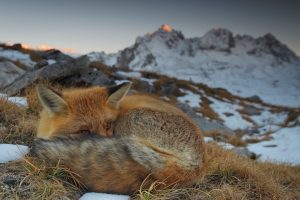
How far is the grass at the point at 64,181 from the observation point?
312 centimetres

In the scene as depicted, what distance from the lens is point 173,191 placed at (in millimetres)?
3334

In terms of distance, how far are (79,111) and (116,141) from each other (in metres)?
0.86

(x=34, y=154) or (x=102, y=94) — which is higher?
(x=102, y=94)

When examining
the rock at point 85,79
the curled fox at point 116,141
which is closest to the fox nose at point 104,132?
the curled fox at point 116,141

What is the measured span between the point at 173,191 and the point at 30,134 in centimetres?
255

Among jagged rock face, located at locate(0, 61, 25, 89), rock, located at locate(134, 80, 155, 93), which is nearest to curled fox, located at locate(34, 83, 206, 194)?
jagged rock face, located at locate(0, 61, 25, 89)

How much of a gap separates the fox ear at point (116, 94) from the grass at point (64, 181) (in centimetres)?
114

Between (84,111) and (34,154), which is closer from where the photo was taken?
(34,154)

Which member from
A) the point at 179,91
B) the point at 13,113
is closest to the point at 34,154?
the point at 13,113

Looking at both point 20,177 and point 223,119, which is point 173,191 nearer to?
point 20,177

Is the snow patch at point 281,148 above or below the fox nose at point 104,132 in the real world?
below

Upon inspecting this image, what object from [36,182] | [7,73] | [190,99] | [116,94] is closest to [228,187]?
[116,94]

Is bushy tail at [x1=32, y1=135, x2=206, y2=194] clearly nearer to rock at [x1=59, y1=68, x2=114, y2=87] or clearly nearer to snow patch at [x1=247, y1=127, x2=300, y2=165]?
snow patch at [x1=247, y1=127, x2=300, y2=165]

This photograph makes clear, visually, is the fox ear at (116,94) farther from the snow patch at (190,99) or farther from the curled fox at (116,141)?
the snow patch at (190,99)
